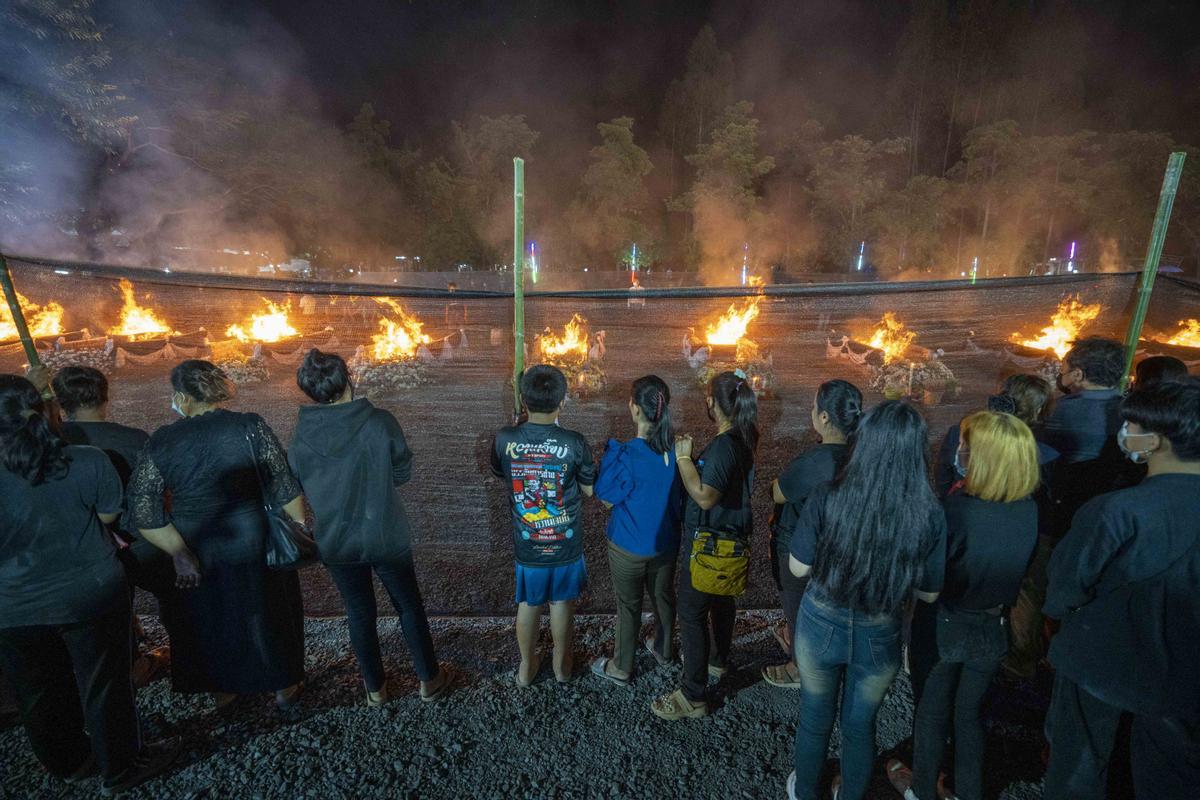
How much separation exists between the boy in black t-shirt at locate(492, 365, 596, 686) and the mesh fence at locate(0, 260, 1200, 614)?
48.4 inches

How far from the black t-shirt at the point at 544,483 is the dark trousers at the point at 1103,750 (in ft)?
7.07

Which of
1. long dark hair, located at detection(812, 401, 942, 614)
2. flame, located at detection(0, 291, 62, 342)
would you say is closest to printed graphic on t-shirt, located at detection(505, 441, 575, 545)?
long dark hair, located at detection(812, 401, 942, 614)

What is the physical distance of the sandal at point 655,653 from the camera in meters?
3.30

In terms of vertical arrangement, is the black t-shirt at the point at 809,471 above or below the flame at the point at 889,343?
below

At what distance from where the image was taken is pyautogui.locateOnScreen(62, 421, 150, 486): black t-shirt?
2.73 m

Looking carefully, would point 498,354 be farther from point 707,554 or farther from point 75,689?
point 707,554

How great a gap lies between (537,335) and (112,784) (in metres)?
9.24

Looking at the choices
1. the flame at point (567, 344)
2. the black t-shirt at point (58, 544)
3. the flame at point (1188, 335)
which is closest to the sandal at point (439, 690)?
the black t-shirt at point (58, 544)

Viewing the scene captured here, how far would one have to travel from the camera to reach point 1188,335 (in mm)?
5641

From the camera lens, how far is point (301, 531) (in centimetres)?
281

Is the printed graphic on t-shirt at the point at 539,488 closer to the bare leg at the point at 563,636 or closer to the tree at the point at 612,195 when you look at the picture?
the bare leg at the point at 563,636

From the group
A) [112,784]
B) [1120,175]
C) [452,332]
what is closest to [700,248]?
[1120,175]

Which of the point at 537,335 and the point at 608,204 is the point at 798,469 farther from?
the point at 608,204

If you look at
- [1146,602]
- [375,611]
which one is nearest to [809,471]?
[1146,602]
